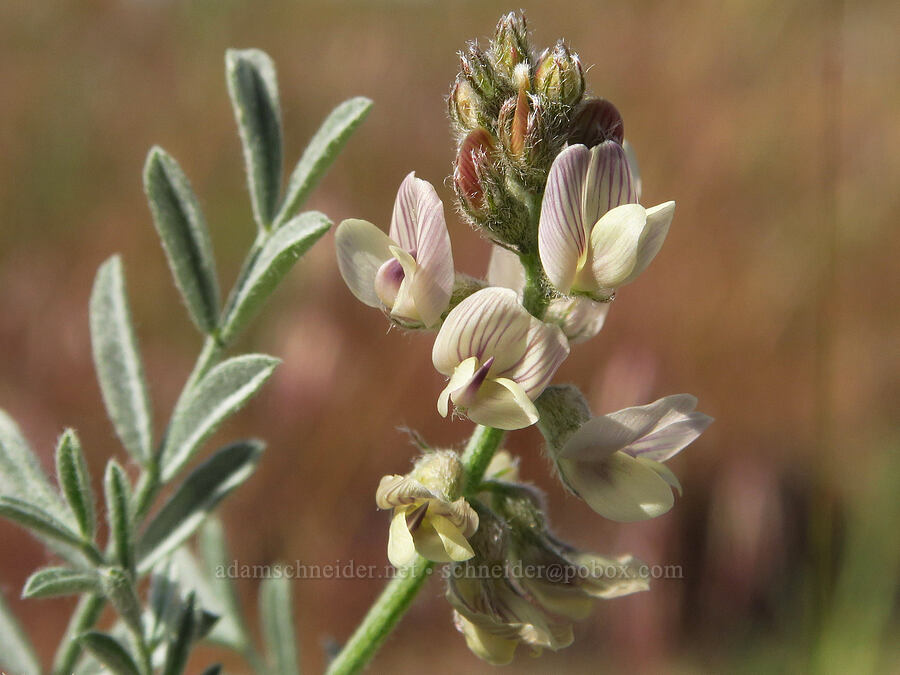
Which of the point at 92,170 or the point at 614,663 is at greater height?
the point at 92,170

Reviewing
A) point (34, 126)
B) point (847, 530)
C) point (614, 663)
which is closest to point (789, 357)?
point (847, 530)

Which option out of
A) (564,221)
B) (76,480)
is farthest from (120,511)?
(564,221)

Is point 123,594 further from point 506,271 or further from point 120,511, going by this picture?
point 506,271

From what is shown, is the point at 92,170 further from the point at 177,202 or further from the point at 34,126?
the point at 177,202

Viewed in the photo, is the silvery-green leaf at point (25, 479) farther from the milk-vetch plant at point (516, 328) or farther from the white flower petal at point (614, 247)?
the white flower petal at point (614, 247)

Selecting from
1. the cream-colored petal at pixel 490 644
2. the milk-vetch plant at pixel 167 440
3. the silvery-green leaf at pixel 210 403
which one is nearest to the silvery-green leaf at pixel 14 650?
the milk-vetch plant at pixel 167 440
